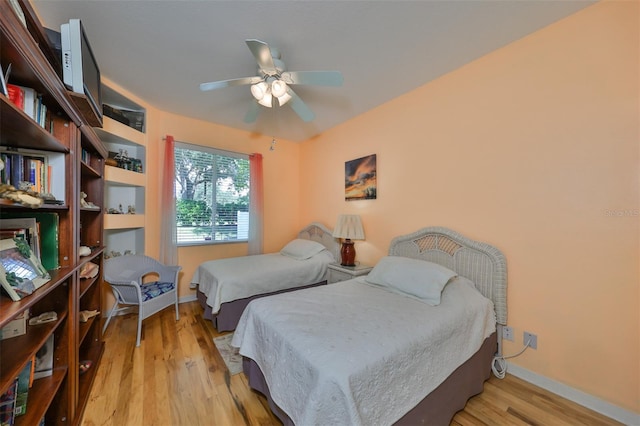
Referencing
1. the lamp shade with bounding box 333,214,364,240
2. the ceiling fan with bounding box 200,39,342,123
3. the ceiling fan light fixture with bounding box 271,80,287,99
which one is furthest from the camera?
the lamp shade with bounding box 333,214,364,240

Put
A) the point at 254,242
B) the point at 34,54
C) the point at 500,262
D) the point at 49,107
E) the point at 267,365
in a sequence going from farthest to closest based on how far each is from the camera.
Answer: the point at 254,242
the point at 500,262
the point at 267,365
the point at 49,107
the point at 34,54

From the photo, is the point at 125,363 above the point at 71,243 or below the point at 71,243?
below

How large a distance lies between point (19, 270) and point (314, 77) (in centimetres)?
189

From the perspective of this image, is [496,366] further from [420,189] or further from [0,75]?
[0,75]

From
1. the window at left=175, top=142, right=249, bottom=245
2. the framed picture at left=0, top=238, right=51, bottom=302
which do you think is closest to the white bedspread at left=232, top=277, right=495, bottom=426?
the framed picture at left=0, top=238, right=51, bottom=302

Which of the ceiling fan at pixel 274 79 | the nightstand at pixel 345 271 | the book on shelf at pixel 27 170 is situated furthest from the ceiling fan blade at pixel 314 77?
the nightstand at pixel 345 271

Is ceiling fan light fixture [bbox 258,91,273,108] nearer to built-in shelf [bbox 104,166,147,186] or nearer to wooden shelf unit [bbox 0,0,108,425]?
wooden shelf unit [bbox 0,0,108,425]

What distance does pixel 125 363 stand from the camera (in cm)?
192

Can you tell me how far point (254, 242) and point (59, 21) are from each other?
9.42 feet

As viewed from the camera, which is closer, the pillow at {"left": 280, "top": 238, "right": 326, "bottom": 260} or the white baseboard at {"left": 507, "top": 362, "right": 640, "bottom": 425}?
the white baseboard at {"left": 507, "top": 362, "right": 640, "bottom": 425}

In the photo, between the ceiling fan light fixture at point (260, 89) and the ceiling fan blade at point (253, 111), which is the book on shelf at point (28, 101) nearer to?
the ceiling fan light fixture at point (260, 89)

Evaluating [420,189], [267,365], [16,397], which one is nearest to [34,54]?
[16,397]

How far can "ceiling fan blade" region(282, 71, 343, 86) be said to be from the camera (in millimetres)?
1688

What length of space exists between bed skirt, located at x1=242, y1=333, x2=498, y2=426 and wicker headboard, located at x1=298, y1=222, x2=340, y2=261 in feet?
6.30
